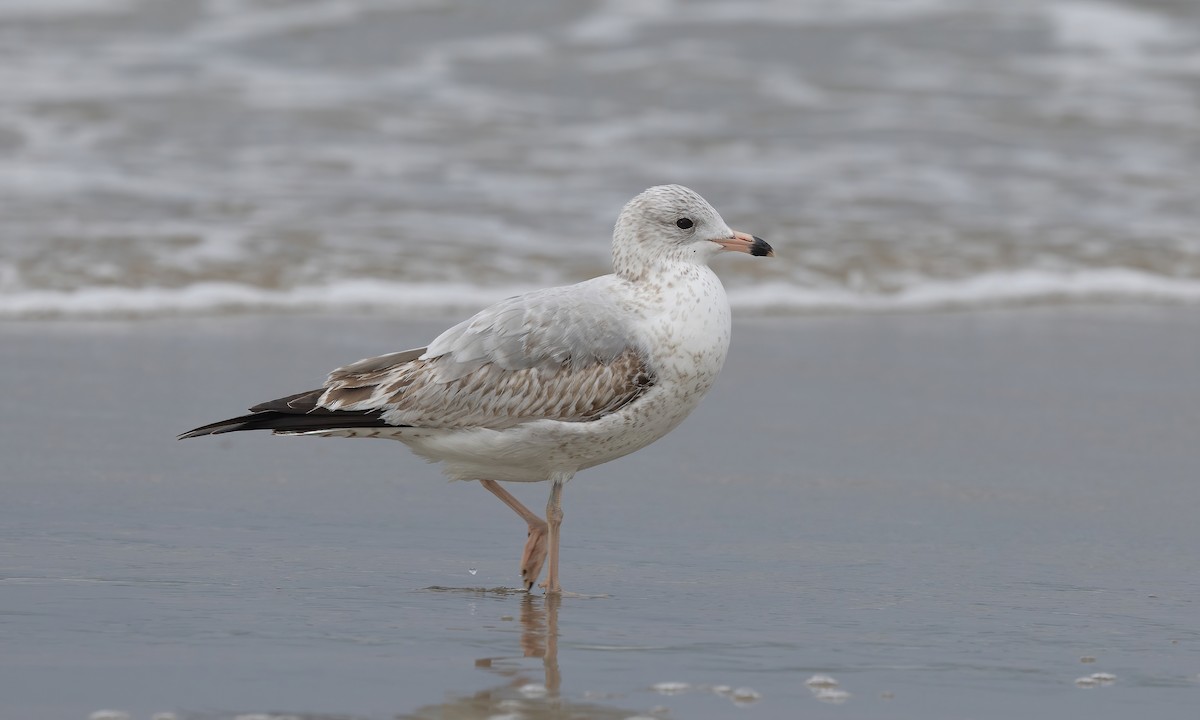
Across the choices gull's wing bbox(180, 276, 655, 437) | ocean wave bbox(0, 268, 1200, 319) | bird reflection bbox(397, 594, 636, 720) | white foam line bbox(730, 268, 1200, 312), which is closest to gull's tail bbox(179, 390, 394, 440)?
gull's wing bbox(180, 276, 655, 437)

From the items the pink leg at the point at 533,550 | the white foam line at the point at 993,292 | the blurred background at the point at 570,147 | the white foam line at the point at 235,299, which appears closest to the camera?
the pink leg at the point at 533,550

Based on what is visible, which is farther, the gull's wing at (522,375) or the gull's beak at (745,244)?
the gull's beak at (745,244)

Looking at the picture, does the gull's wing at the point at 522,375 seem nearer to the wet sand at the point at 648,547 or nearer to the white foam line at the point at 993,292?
the wet sand at the point at 648,547

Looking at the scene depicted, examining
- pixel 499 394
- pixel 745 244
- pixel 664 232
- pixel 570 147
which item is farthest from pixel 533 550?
pixel 570 147

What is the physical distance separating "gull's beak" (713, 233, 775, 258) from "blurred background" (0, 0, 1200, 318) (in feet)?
13.6

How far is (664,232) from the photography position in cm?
519

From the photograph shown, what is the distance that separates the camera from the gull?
16.1 feet

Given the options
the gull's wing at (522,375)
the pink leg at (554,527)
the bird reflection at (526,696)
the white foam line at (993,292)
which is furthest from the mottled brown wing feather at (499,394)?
the white foam line at (993,292)

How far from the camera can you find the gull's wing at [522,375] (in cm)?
491

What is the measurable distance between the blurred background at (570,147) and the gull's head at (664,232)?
164 inches

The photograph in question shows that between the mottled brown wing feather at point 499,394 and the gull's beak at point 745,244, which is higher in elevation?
the gull's beak at point 745,244

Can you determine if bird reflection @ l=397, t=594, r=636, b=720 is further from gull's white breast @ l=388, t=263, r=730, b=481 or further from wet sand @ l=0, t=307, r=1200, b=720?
gull's white breast @ l=388, t=263, r=730, b=481

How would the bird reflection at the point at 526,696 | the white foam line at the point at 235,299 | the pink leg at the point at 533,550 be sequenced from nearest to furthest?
the bird reflection at the point at 526,696 → the pink leg at the point at 533,550 → the white foam line at the point at 235,299

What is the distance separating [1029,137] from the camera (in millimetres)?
13922
